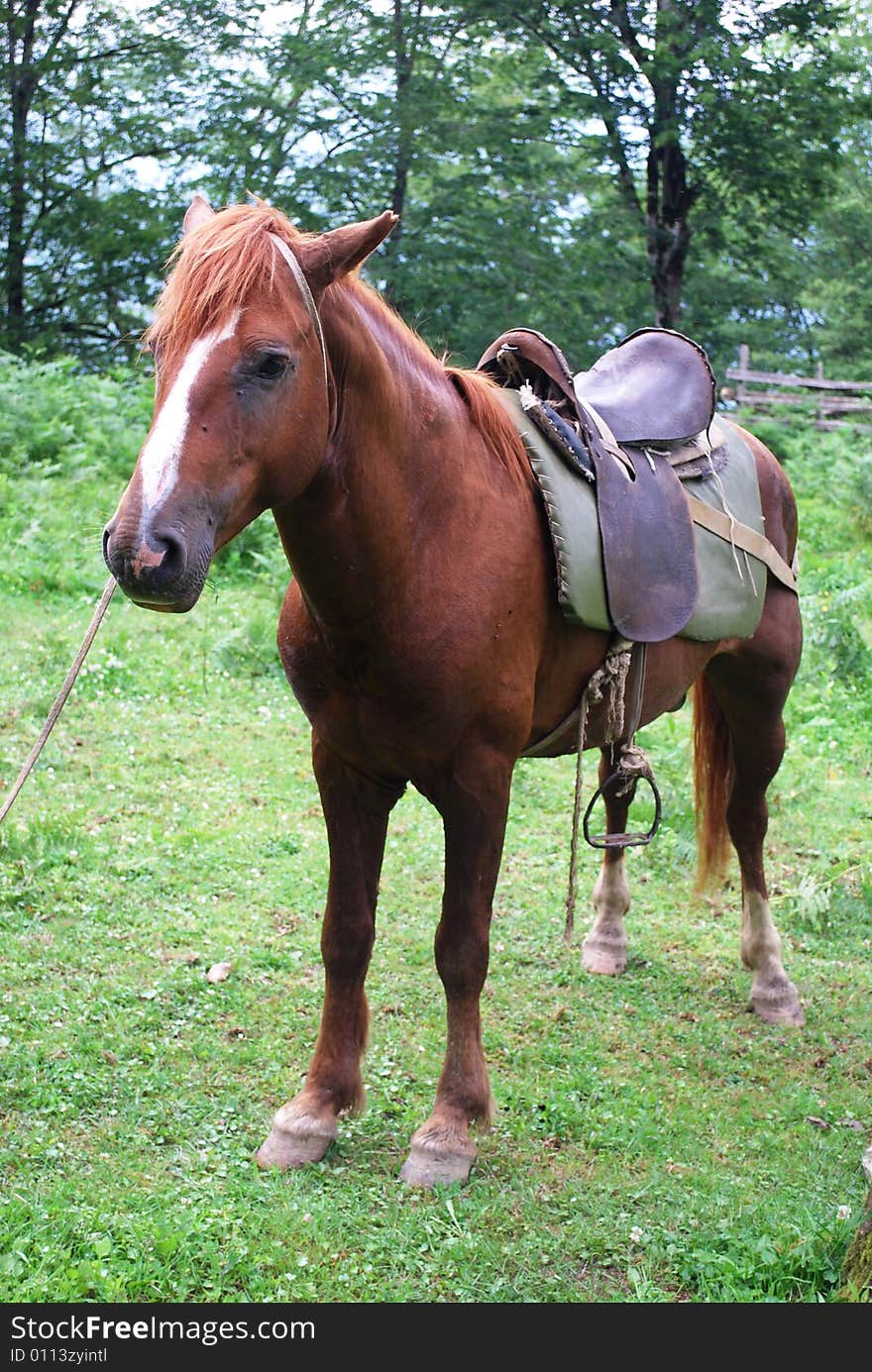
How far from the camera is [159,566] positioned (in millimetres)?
2197

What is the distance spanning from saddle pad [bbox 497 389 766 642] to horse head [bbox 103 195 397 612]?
0.86 metres

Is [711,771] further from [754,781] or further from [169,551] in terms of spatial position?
[169,551]

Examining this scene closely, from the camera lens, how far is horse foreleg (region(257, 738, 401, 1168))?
3.21 metres

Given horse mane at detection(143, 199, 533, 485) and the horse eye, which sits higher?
horse mane at detection(143, 199, 533, 485)

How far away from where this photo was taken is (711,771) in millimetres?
4645

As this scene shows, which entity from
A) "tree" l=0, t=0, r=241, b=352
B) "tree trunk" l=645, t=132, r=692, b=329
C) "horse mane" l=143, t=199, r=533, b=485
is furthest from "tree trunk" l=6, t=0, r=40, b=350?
"horse mane" l=143, t=199, r=533, b=485

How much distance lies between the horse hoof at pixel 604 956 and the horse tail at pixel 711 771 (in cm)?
50

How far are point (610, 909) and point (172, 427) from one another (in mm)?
3102

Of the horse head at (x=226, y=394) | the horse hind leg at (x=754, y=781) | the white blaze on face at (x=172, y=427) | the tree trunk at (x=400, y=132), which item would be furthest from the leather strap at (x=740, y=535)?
the tree trunk at (x=400, y=132)

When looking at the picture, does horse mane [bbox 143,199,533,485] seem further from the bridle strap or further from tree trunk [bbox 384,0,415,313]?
tree trunk [bbox 384,0,415,313]

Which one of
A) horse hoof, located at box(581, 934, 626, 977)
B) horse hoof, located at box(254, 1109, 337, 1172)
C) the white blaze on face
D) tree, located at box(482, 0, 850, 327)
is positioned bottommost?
horse hoof, located at box(581, 934, 626, 977)

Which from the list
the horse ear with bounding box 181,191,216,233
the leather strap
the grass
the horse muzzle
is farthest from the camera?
the leather strap

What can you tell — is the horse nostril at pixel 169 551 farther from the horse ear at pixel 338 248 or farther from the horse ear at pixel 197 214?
the horse ear at pixel 197 214

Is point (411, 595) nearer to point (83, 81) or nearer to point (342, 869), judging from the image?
point (342, 869)
